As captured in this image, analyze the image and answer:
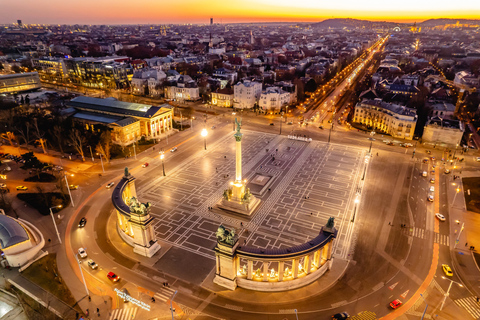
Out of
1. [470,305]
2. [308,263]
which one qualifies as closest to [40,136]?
[308,263]

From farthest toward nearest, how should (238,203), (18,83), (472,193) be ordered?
(18,83) < (472,193) < (238,203)

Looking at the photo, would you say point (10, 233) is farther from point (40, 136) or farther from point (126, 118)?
point (126, 118)

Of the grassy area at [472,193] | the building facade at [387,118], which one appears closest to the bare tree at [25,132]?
the building facade at [387,118]

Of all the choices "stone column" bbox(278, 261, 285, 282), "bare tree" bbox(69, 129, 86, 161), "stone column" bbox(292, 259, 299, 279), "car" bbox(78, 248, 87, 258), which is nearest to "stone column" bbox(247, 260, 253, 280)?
"stone column" bbox(278, 261, 285, 282)

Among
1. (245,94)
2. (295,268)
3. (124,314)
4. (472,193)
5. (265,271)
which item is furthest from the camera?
(245,94)

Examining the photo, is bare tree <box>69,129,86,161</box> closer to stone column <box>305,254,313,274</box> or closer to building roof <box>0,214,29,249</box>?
building roof <box>0,214,29,249</box>

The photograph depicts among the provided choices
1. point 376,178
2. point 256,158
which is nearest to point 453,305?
point 376,178
